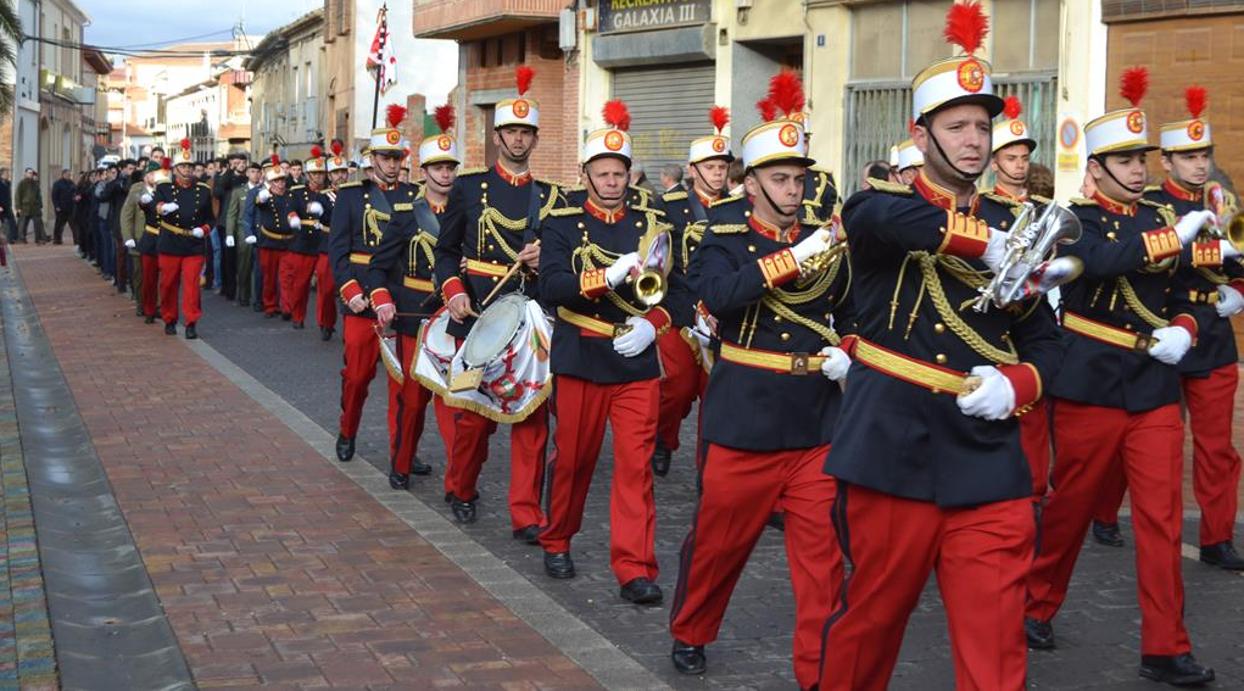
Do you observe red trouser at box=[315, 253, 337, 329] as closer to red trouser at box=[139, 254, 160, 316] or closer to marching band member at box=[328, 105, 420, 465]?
red trouser at box=[139, 254, 160, 316]

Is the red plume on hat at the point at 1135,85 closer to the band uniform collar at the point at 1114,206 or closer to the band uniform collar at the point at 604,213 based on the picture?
the band uniform collar at the point at 1114,206

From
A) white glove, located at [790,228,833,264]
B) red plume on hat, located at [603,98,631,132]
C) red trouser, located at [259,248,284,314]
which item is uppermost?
red plume on hat, located at [603,98,631,132]

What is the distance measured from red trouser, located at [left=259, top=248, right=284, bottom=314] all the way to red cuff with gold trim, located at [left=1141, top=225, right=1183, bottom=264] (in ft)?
54.5

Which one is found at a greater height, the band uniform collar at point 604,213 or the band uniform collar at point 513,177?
the band uniform collar at point 513,177

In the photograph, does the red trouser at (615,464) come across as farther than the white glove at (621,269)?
Yes

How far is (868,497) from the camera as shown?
4973mm

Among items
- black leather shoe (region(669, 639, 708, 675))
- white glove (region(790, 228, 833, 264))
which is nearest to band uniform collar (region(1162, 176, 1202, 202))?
white glove (region(790, 228, 833, 264))

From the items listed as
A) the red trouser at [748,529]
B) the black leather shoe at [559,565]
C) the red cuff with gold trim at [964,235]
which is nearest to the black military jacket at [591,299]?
the black leather shoe at [559,565]

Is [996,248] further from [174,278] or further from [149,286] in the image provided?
[149,286]

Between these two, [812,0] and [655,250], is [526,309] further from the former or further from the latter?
[812,0]

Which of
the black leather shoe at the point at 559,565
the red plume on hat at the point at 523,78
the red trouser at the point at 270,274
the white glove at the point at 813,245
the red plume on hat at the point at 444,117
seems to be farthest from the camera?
the red trouser at the point at 270,274

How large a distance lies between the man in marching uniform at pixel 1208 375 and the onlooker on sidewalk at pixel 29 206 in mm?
40334

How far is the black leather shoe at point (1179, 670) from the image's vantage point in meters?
6.19

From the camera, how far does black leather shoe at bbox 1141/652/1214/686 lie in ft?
20.3
